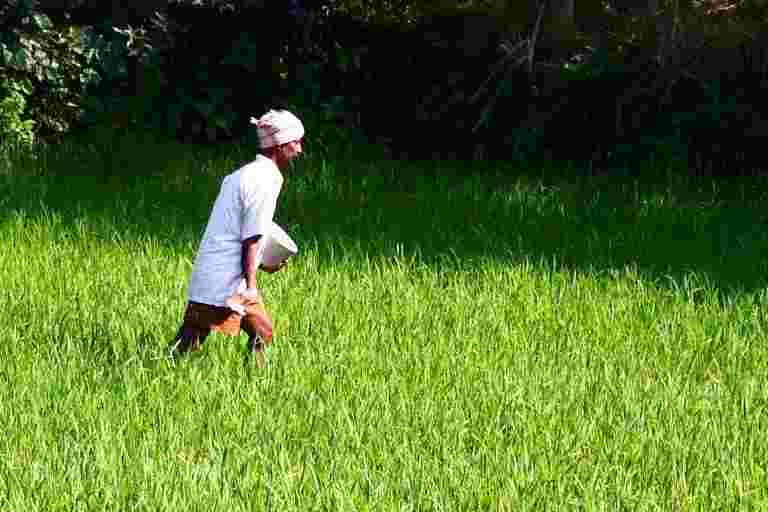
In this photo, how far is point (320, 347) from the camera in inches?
221

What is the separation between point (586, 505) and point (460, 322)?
7.56ft

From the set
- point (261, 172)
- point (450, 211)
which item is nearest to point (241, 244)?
point (261, 172)

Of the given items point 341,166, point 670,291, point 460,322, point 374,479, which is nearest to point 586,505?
point 374,479

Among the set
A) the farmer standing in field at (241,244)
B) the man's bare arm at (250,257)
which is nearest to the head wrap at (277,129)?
the farmer standing in field at (241,244)

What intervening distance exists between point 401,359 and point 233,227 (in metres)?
0.88

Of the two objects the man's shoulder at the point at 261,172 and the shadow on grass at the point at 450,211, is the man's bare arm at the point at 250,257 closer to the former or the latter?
the man's shoulder at the point at 261,172

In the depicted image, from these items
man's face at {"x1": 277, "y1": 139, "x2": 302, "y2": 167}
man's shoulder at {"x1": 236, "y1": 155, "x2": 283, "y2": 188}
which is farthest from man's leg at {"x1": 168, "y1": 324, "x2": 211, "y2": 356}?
man's face at {"x1": 277, "y1": 139, "x2": 302, "y2": 167}

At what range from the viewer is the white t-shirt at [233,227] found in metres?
5.18

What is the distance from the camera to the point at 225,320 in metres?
5.24

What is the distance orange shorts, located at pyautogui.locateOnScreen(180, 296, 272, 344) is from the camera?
5.23m

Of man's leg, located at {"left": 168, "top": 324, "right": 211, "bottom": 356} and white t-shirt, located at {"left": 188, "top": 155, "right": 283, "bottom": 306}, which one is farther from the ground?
white t-shirt, located at {"left": 188, "top": 155, "right": 283, "bottom": 306}

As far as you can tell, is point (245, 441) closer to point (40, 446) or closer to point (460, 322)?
point (40, 446)

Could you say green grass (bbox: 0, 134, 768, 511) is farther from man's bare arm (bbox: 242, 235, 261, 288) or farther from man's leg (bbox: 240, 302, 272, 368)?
man's bare arm (bbox: 242, 235, 261, 288)

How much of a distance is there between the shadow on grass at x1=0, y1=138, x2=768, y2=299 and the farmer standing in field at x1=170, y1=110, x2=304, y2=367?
2094 millimetres
